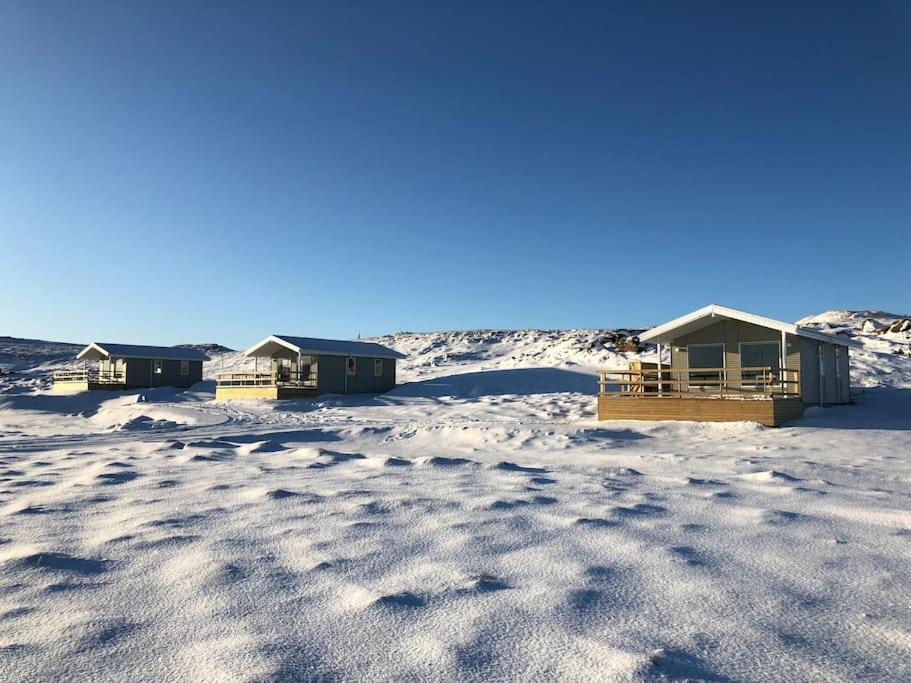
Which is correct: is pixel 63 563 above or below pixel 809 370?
below

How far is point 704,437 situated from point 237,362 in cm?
5083

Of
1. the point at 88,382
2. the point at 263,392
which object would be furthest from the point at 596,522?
the point at 88,382

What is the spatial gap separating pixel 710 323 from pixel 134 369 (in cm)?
3413

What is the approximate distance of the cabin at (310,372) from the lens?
30.3 metres

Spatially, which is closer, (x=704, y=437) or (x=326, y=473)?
(x=326, y=473)

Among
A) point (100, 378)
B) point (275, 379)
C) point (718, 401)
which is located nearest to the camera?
point (718, 401)

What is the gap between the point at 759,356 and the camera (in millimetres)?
19172

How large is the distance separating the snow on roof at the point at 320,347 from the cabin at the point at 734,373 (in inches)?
640

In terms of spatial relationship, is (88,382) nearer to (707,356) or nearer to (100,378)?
(100,378)

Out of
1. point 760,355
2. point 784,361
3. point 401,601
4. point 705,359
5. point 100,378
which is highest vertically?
point 760,355

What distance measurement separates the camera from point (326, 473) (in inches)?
308

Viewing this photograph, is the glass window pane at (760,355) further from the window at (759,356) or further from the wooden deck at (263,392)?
the wooden deck at (263,392)

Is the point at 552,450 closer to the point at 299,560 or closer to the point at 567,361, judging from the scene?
the point at 299,560

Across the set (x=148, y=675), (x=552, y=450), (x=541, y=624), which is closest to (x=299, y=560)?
(x=148, y=675)
